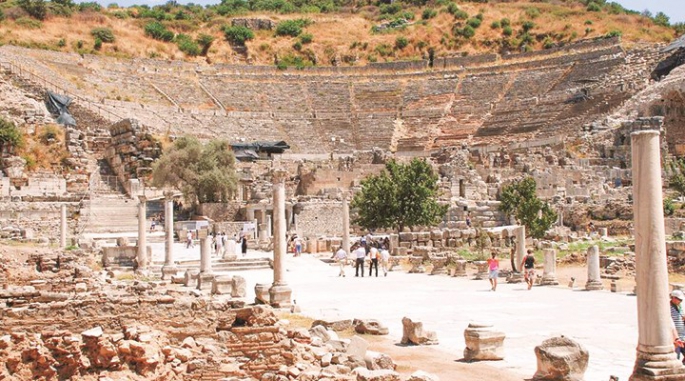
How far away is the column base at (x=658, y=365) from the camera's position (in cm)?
778

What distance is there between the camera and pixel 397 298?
60.1ft

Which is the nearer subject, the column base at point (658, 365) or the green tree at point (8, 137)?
the column base at point (658, 365)

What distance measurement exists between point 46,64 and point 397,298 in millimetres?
59235

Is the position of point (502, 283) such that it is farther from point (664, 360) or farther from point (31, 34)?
point (31, 34)

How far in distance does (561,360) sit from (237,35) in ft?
285

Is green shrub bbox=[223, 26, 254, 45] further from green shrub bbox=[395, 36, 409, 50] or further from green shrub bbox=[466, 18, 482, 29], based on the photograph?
green shrub bbox=[466, 18, 482, 29]

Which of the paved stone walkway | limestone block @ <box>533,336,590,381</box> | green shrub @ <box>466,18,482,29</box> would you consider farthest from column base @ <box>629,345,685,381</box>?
green shrub @ <box>466,18,482,29</box>

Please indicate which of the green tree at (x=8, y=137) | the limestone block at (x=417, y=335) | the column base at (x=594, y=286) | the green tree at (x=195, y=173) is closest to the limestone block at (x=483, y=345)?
the limestone block at (x=417, y=335)

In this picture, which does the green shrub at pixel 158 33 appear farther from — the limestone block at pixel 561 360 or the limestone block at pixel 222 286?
the limestone block at pixel 561 360

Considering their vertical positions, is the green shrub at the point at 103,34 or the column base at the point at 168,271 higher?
the green shrub at the point at 103,34

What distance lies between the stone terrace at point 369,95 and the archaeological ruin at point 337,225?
0.95ft

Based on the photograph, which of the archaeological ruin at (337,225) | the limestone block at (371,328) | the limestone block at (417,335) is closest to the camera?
the archaeological ruin at (337,225)

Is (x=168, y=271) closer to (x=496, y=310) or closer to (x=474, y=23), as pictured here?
(x=496, y=310)

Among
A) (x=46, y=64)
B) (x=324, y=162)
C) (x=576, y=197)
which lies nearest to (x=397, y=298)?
(x=576, y=197)
